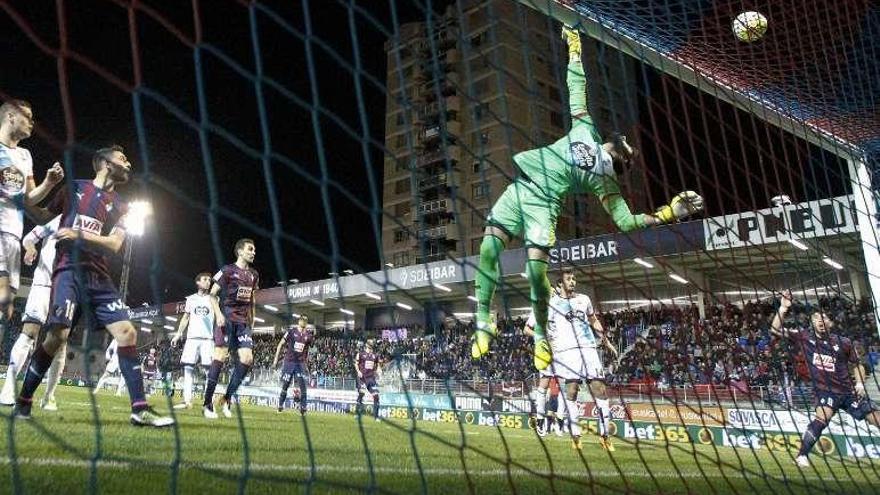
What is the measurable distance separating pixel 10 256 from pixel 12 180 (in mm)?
717

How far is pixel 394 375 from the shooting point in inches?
736

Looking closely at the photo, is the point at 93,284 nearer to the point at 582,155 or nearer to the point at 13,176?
the point at 13,176

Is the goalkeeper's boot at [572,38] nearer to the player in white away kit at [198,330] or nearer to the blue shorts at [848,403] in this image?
the blue shorts at [848,403]

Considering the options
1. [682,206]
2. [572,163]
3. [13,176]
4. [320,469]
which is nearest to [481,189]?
[572,163]

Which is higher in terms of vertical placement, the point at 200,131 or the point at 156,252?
the point at 200,131

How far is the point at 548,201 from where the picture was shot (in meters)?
4.21

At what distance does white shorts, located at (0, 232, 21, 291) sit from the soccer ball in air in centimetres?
531

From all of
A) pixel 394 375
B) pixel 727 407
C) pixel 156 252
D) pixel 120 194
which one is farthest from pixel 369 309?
pixel 156 252

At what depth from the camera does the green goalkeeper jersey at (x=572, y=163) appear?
4.31 metres

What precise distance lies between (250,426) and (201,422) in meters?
0.48

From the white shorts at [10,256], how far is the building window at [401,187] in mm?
37961

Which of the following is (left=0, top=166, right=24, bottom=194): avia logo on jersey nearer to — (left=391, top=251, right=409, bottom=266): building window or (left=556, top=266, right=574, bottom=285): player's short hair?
(left=556, top=266, right=574, bottom=285): player's short hair

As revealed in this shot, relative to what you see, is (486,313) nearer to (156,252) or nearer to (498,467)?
(498,467)

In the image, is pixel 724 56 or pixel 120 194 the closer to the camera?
pixel 120 194
